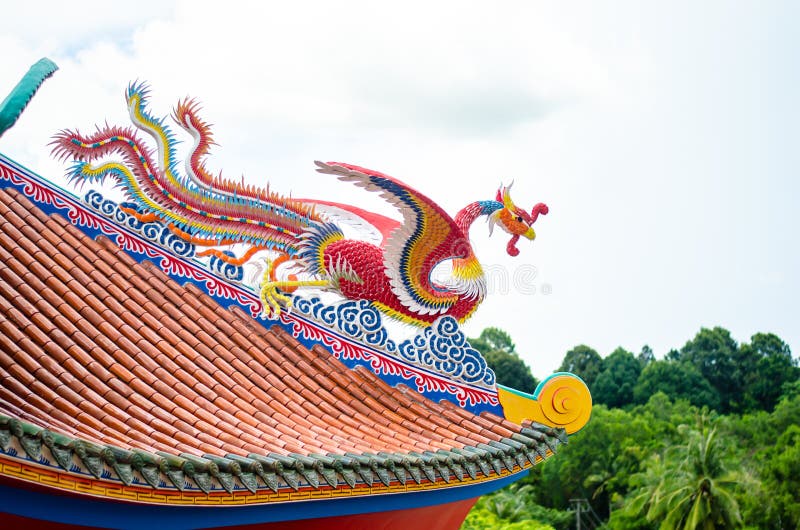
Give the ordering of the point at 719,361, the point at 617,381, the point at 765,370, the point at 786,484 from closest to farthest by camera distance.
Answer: the point at 786,484
the point at 765,370
the point at 617,381
the point at 719,361

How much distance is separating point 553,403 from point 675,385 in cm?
3686

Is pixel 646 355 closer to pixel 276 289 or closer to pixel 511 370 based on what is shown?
pixel 511 370

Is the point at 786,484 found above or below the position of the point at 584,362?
below

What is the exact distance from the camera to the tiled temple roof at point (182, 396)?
14.3ft

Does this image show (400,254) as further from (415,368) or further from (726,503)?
(726,503)

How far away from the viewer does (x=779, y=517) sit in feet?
73.3

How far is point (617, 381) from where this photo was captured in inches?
1724

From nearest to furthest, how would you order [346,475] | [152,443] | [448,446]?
[152,443]
[346,475]
[448,446]

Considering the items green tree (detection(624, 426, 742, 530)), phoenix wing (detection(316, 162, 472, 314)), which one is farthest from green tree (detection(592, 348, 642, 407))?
phoenix wing (detection(316, 162, 472, 314))

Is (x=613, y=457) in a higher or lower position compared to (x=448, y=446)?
higher

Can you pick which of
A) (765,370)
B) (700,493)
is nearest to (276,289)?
(700,493)

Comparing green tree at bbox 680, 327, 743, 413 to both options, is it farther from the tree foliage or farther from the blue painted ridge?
the blue painted ridge

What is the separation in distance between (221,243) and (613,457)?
2584 cm

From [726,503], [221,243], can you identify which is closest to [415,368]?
[221,243]
